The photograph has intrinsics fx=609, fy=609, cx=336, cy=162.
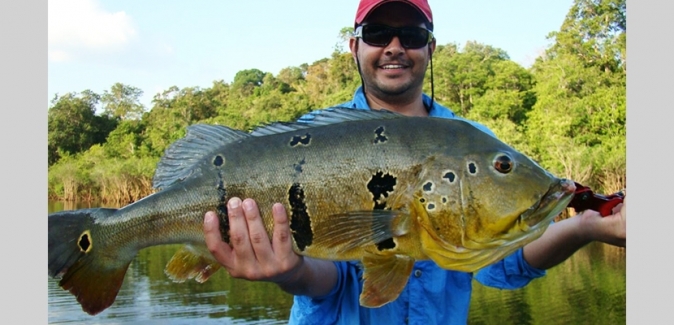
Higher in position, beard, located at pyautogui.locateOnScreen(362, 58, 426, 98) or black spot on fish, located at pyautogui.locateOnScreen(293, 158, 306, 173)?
beard, located at pyautogui.locateOnScreen(362, 58, 426, 98)

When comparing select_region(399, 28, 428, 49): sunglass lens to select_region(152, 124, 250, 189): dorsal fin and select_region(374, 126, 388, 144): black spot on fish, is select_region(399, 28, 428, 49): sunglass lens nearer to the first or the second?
select_region(374, 126, 388, 144): black spot on fish

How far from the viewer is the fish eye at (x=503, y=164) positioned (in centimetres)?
252

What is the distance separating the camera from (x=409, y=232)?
8.18 ft

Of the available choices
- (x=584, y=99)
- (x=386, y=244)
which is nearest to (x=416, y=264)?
(x=386, y=244)

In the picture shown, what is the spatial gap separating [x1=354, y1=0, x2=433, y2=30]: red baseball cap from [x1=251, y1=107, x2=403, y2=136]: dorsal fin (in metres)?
1.10

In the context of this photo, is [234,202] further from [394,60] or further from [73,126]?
[73,126]

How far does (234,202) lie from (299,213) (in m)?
0.28

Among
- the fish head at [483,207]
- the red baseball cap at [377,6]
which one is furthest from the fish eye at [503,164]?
the red baseball cap at [377,6]

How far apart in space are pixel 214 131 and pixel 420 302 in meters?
1.40

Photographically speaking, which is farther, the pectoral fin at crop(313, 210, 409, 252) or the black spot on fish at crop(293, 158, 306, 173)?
the black spot on fish at crop(293, 158, 306, 173)

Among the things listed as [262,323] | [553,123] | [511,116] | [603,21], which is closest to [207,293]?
[262,323]

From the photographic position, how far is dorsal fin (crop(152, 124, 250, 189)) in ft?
9.23

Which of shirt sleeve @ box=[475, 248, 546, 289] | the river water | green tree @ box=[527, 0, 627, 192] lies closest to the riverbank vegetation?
green tree @ box=[527, 0, 627, 192]

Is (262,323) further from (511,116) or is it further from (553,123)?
(511,116)
